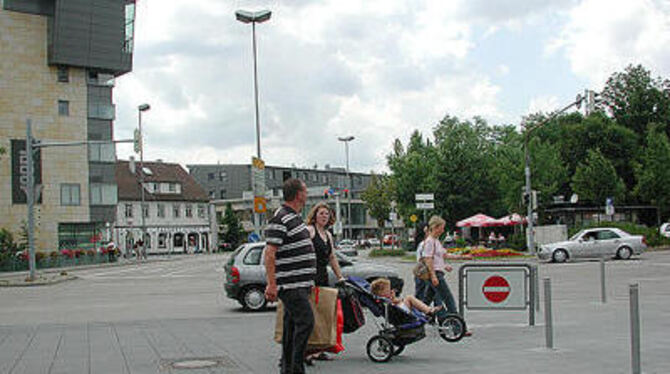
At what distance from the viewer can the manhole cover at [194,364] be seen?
8831mm

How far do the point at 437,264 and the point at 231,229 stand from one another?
8534 cm

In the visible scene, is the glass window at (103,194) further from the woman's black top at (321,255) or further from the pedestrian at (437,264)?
the woman's black top at (321,255)

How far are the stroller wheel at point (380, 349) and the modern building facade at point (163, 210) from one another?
79062 millimetres

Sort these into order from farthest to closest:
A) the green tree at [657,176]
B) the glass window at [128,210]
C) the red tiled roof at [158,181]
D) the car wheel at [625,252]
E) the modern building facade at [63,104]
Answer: the red tiled roof at [158,181] < the glass window at [128,210] < the modern building facade at [63,104] < the green tree at [657,176] < the car wheel at [625,252]

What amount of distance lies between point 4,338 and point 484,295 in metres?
7.89

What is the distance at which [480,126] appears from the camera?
81562 mm

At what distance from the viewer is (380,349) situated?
8.98 meters

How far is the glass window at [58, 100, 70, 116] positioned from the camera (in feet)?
188

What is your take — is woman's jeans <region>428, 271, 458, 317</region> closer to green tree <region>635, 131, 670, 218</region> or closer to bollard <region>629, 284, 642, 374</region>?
bollard <region>629, 284, 642, 374</region>

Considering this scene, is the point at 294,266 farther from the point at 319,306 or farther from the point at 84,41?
the point at 84,41

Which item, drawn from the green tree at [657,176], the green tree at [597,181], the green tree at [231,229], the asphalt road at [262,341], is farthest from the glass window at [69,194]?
the green tree at [657,176]

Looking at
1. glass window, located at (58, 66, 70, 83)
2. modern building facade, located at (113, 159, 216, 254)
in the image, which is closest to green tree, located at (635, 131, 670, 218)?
glass window, located at (58, 66, 70, 83)

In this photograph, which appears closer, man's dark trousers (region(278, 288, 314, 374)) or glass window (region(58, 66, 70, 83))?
man's dark trousers (region(278, 288, 314, 374))

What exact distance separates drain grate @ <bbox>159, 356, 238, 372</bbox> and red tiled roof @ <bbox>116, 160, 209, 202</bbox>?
80951 mm
